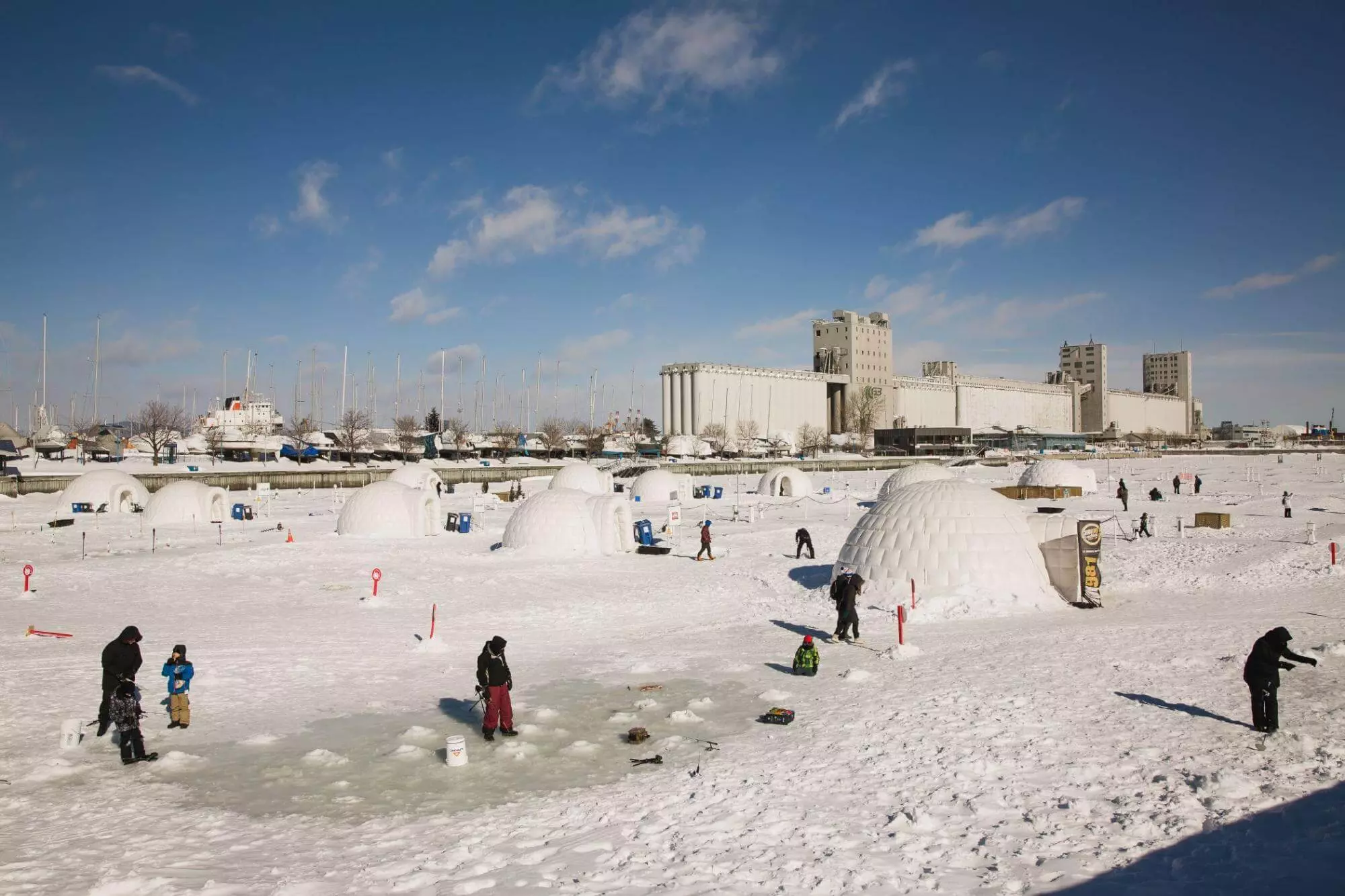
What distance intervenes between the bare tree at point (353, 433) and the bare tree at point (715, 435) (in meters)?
50.4

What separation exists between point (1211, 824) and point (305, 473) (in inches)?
2478

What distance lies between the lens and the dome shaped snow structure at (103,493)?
41469 millimetres

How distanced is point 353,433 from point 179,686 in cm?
7914

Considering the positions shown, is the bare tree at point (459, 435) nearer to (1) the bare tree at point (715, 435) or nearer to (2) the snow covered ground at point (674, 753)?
(1) the bare tree at point (715, 435)

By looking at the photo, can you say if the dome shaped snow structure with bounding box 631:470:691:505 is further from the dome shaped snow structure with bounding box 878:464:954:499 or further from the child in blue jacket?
the child in blue jacket

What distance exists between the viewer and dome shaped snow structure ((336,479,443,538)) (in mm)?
30969

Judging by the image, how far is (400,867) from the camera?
6.93 m

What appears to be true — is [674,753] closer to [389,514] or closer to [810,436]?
[389,514]

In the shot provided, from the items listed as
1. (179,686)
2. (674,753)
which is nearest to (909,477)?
(674,753)

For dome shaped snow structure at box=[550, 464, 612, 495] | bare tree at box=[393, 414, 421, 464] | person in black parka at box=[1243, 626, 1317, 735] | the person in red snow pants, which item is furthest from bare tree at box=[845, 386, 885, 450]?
the person in red snow pants

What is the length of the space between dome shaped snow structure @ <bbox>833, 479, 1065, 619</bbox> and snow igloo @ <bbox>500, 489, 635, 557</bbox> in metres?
10.1

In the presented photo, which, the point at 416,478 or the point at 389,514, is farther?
the point at 416,478

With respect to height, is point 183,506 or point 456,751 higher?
point 183,506

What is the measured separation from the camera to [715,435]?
5453 inches
